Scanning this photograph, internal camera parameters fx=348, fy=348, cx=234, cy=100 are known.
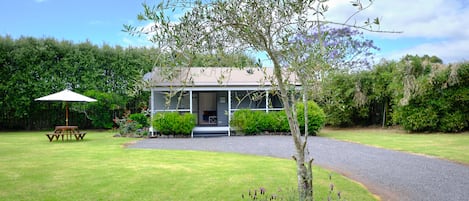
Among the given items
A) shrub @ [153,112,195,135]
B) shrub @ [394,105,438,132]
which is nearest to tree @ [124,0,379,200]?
shrub @ [153,112,195,135]

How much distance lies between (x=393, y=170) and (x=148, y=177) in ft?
17.9

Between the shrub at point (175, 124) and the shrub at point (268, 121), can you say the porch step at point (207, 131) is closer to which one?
the shrub at point (268, 121)

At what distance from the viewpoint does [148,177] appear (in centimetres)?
699

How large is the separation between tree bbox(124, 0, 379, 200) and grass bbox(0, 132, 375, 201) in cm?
232

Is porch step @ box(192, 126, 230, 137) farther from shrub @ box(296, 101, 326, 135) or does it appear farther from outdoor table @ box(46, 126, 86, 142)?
outdoor table @ box(46, 126, 86, 142)

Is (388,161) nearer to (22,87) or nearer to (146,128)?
(146,128)

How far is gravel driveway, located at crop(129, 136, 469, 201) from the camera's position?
6031mm

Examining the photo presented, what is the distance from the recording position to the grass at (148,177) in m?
5.78

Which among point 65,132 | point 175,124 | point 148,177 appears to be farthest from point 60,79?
point 148,177

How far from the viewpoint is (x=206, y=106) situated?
2116 cm

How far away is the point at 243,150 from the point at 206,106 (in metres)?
9.82

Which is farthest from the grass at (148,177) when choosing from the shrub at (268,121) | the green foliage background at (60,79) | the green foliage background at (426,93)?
the green foliage background at (60,79)

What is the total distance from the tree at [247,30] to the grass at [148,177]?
7.62 ft

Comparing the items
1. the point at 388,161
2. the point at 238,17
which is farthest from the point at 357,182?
the point at 238,17
